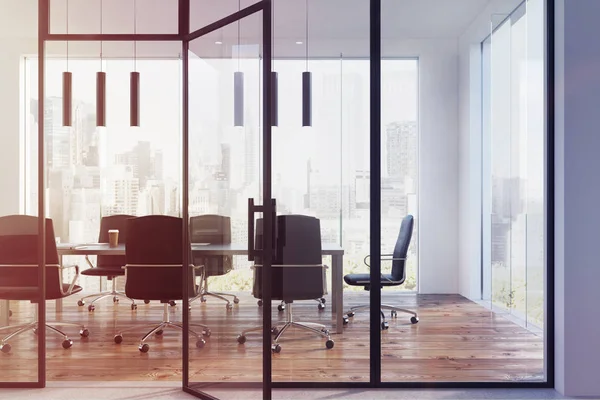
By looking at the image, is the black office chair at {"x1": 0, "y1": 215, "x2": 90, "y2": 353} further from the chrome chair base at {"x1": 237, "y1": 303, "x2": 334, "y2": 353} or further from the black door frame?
the chrome chair base at {"x1": 237, "y1": 303, "x2": 334, "y2": 353}

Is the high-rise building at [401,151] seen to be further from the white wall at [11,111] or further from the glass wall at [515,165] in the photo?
the white wall at [11,111]

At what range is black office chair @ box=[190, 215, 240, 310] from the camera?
12.1 ft

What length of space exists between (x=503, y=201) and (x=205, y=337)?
11.1 feet

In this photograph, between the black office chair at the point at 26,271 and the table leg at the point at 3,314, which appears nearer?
the black office chair at the point at 26,271

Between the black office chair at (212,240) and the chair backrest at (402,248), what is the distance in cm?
141

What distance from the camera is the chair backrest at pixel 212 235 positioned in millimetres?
3692

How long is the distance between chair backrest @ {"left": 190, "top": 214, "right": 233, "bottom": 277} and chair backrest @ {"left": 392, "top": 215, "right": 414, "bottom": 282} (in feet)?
4.65

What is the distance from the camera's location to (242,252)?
11.8 feet

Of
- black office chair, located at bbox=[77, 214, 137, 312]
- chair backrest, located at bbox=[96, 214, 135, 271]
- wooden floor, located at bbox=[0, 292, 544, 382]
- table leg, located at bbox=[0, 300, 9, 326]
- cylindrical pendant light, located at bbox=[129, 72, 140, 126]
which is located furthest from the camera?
chair backrest, located at bbox=[96, 214, 135, 271]

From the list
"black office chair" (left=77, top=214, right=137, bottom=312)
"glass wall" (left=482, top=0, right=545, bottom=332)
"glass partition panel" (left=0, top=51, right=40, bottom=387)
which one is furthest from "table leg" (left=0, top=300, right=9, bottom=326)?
"glass wall" (left=482, top=0, right=545, bottom=332)

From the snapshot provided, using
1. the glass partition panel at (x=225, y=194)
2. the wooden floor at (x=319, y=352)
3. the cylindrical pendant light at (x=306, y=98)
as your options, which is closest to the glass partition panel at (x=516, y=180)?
the wooden floor at (x=319, y=352)
